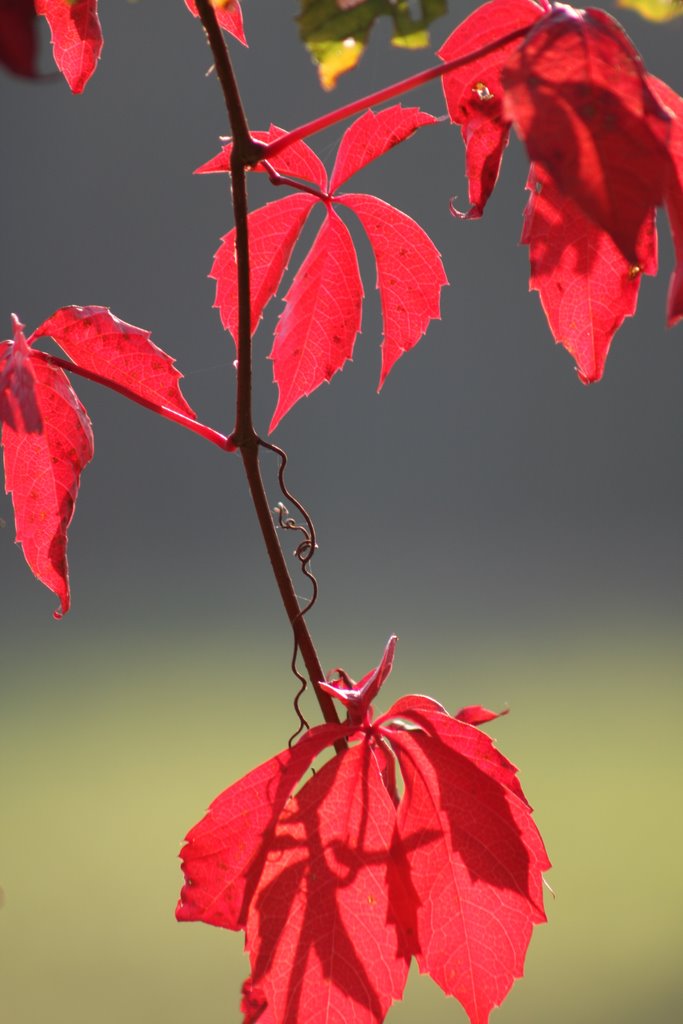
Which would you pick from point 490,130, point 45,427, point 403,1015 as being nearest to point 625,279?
point 490,130

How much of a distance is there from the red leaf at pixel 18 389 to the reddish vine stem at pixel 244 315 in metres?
0.05

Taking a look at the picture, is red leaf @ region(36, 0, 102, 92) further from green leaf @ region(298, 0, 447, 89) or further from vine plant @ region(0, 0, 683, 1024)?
green leaf @ region(298, 0, 447, 89)

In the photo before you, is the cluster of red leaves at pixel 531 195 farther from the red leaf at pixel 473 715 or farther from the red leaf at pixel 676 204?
the red leaf at pixel 473 715

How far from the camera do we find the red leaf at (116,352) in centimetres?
30

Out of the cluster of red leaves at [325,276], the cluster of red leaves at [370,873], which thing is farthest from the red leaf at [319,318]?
the cluster of red leaves at [370,873]

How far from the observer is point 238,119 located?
236mm

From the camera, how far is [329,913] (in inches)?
11.1

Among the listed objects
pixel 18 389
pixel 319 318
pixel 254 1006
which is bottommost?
pixel 254 1006

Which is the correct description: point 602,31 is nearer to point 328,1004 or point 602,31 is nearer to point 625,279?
point 625,279

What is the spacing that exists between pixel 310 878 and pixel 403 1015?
1.17 meters

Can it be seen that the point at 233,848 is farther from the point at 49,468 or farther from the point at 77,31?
the point at 77,31

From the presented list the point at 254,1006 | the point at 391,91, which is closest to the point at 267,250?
the point at 391,91

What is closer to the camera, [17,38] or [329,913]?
[17,38]

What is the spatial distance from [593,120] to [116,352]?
0.56 ft
